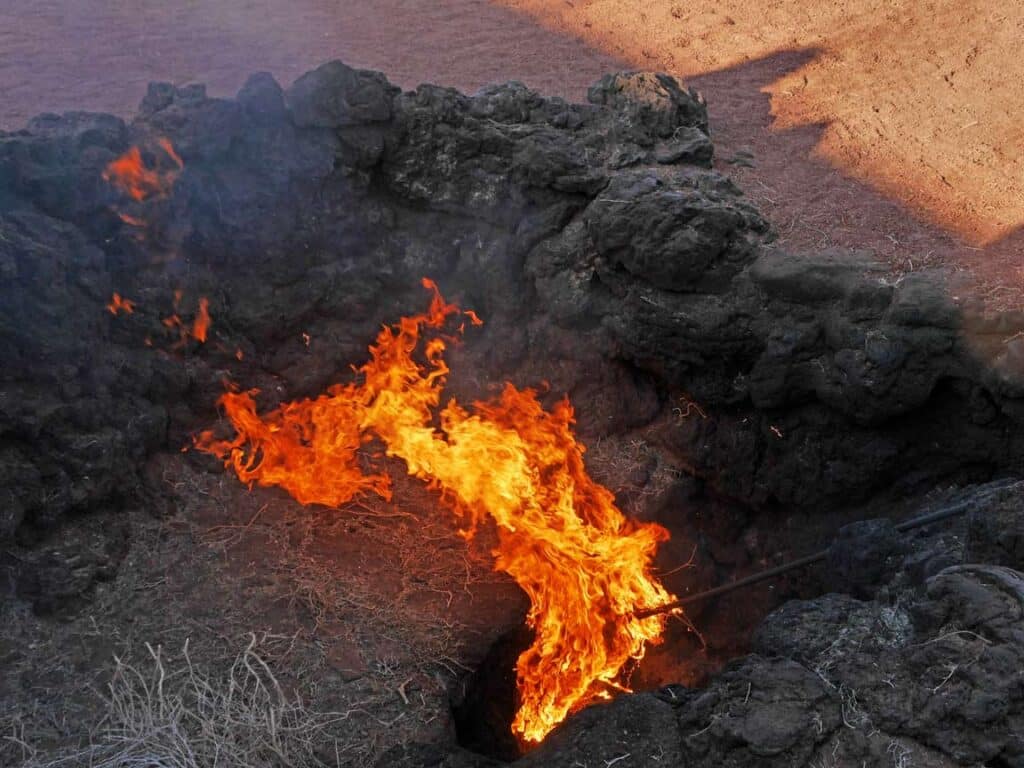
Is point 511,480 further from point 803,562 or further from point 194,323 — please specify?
point 194,323

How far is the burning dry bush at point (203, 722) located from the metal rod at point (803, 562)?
221 centimetres

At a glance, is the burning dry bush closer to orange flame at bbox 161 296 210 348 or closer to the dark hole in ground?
the dark hole in ground

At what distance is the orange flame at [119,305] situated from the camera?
6285 mm

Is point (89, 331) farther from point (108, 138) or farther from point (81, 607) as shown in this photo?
point (81, 607)

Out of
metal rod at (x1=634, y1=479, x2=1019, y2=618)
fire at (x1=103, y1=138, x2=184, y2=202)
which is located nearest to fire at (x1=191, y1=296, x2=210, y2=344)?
fire at (x1=103, y1=138, x2=184, y2=202)

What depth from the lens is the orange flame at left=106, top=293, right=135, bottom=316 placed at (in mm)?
6285

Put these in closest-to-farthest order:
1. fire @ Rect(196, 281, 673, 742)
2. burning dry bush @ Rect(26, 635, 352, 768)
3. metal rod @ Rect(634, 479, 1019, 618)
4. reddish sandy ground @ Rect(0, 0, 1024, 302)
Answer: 1. burning dry bush @ Rect(26, 635, 352, 768)
2. metal rod @ Rect(634, 479, 1019, 618)
3. fire @ Rect(196, 281, 673, 742)
4. reddish sandy ground @ Rect(0, 0, 1024, 302)

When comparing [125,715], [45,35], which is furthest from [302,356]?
[45,35]

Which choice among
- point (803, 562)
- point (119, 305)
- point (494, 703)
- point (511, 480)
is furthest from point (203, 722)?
Answer: point (803, 562)

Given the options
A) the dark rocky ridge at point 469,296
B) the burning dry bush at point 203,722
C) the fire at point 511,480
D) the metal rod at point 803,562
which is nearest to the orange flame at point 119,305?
the dark rocky ridge at point 469,296

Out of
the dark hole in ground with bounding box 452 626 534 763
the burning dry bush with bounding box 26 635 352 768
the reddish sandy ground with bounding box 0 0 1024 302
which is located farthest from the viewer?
the reddish sandy ground with bounding box 0 0 1024 302

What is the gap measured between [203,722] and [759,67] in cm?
821

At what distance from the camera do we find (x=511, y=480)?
22.1 feet

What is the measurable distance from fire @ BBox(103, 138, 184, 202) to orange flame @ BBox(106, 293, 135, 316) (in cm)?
48
